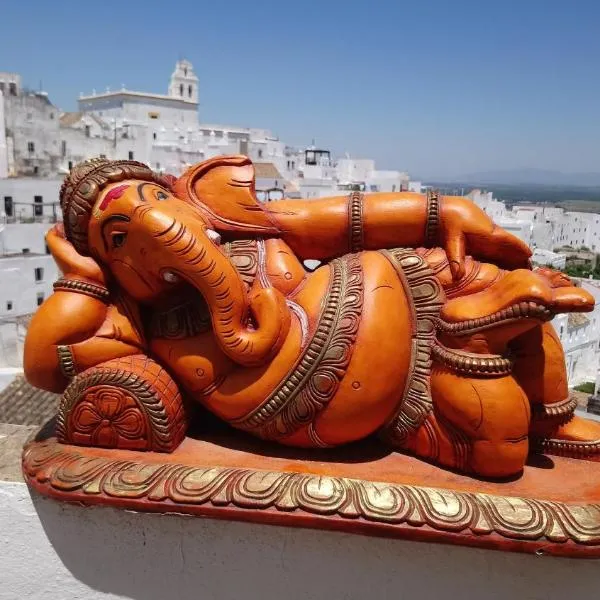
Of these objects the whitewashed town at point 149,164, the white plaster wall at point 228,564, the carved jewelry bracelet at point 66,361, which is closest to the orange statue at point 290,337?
the carved jewelry bracelet at point 66,361

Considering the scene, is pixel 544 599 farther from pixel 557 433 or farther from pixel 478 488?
pixel 557 433

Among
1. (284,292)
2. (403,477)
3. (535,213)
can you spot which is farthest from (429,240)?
(535,213)

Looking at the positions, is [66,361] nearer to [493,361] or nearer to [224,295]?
[224,295]

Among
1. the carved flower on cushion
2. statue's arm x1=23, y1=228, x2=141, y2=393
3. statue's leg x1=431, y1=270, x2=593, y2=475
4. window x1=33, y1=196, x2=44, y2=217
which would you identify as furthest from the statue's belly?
window x1=33, y1=196, x2=44, y2=217

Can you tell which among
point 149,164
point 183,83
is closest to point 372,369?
point 149,164

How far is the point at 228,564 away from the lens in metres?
2.02

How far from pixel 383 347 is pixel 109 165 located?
1151mm

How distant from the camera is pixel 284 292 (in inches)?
82.7

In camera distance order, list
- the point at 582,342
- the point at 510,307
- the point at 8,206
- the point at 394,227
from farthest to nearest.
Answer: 1. the point at 582,342
2. the point at 8,206
3. the point at 394,227
4. the point at 510,307

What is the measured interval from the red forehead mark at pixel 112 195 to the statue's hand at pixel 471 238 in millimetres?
1131

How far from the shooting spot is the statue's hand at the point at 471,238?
207 centimetres

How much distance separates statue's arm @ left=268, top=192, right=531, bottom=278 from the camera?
6.82 feet

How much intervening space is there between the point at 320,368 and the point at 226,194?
74 cm

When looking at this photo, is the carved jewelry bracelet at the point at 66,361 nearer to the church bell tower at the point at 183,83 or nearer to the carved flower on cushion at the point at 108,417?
the carved flower on cushion at the point at 108,417
